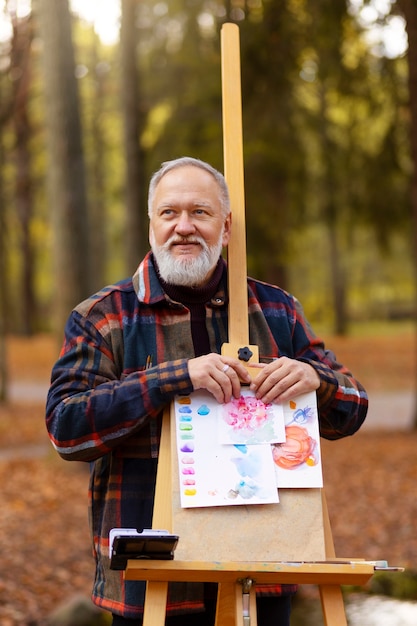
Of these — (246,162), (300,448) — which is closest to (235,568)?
(300,448)

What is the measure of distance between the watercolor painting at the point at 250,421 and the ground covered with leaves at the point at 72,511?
323 cm

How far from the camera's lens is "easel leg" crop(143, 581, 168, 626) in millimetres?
2240

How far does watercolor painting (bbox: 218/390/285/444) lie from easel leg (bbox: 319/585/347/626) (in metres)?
0.41

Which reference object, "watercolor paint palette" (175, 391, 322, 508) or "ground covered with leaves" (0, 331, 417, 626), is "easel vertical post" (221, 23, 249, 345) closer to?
"watercolor paint palette" (175, 391, 322, 508)

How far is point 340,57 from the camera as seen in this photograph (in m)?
10.5

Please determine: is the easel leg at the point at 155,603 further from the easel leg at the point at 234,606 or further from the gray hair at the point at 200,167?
the gray hair at the point at 200,167

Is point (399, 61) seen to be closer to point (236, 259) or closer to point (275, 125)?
point (275, 125)

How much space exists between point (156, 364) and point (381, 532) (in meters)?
5.02

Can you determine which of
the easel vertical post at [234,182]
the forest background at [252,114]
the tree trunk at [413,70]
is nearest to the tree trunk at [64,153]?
the forest background at [252,114]

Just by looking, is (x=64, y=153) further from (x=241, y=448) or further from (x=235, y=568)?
(x=235, y=568)

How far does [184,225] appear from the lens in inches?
97.5

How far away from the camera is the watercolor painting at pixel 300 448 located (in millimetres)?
2424

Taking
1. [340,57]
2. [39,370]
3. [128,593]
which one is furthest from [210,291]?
[39,370]

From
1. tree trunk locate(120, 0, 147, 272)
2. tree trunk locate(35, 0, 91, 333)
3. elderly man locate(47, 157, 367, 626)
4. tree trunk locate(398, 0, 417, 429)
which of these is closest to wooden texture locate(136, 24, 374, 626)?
elderly man locate(47, 157, 367, 626)
